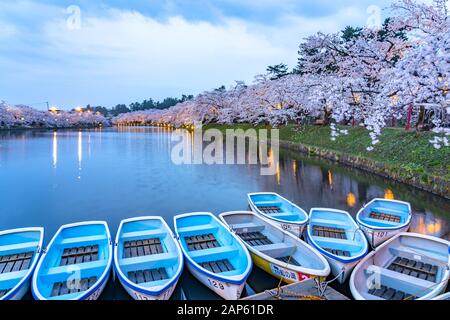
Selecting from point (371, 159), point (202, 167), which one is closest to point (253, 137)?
point (202, 167)

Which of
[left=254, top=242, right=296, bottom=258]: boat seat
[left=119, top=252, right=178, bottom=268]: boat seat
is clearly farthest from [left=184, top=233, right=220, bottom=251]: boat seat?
[left=254, top=242, right=296, bottom=258]: boat seat

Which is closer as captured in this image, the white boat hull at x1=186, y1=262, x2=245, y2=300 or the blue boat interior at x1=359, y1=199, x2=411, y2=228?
the white boat hull at x1=186, y1=262, x2=245, y2=300

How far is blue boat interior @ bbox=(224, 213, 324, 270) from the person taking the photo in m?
6.54

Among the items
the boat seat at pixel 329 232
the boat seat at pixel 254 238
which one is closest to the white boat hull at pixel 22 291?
the boat seat at pixel 254 238

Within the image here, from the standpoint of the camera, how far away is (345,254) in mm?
7047

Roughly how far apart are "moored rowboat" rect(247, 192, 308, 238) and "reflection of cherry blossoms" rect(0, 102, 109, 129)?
191 feet

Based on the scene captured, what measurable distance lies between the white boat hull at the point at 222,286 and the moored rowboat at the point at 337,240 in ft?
6.71

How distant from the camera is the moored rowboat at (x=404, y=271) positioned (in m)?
5.40

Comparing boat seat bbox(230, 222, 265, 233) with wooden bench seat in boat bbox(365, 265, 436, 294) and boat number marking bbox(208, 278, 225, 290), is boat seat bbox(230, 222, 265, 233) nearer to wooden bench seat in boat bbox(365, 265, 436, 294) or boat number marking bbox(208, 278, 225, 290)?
boat number marking bbox(208, 278, 225, 290)

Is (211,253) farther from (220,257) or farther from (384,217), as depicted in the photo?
(384,217)

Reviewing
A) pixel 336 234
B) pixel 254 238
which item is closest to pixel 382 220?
pixel 336 234

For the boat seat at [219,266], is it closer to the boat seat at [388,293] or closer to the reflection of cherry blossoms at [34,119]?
the boat seat at [388,293]
